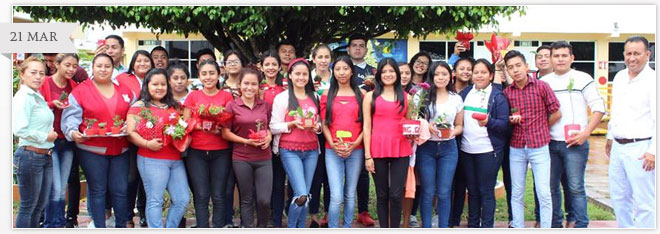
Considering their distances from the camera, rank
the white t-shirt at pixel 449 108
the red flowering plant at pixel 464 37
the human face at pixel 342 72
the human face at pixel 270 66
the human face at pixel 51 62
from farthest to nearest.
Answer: the red flowering plant at pixel 464 37, the human face at pixel 51 62, the human face at pixel 270 66, the white t-shirt at pixel 449 108, the human face at pixel 342 72

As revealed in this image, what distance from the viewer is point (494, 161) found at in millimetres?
4961

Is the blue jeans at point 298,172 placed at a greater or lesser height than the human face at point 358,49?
lesser

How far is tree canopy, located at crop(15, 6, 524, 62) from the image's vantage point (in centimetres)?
558

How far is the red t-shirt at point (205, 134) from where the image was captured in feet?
15.4

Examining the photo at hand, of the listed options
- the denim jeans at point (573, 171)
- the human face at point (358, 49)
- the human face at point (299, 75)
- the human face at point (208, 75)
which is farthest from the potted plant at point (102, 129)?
the denim jeans at point (573, 171)

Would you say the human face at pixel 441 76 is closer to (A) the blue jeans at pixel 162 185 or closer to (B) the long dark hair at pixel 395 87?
(B) the long dark hair at pixel 395 87

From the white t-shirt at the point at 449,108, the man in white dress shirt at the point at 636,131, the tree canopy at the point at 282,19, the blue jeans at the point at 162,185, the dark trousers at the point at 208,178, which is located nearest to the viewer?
the man in white dress shirt at the point at 636,131

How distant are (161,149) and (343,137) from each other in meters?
1.53

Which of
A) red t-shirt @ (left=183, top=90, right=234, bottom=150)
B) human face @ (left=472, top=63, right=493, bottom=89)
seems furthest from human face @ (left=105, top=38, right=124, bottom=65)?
human face @ (left=472, top=63, right=493, bottom=89)

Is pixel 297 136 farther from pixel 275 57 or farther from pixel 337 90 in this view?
pixel 275 57

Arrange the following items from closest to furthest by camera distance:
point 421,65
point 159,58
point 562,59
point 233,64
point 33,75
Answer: point 33,75 < point 562,59 < point 233,64 < point 421,65 < point 159,58

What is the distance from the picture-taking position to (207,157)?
4715mm

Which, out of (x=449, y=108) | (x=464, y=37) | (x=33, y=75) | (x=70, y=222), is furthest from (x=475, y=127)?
(x=70, y=222)

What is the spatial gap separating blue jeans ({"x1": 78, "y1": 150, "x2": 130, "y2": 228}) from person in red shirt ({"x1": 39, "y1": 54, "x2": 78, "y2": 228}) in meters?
0.23
